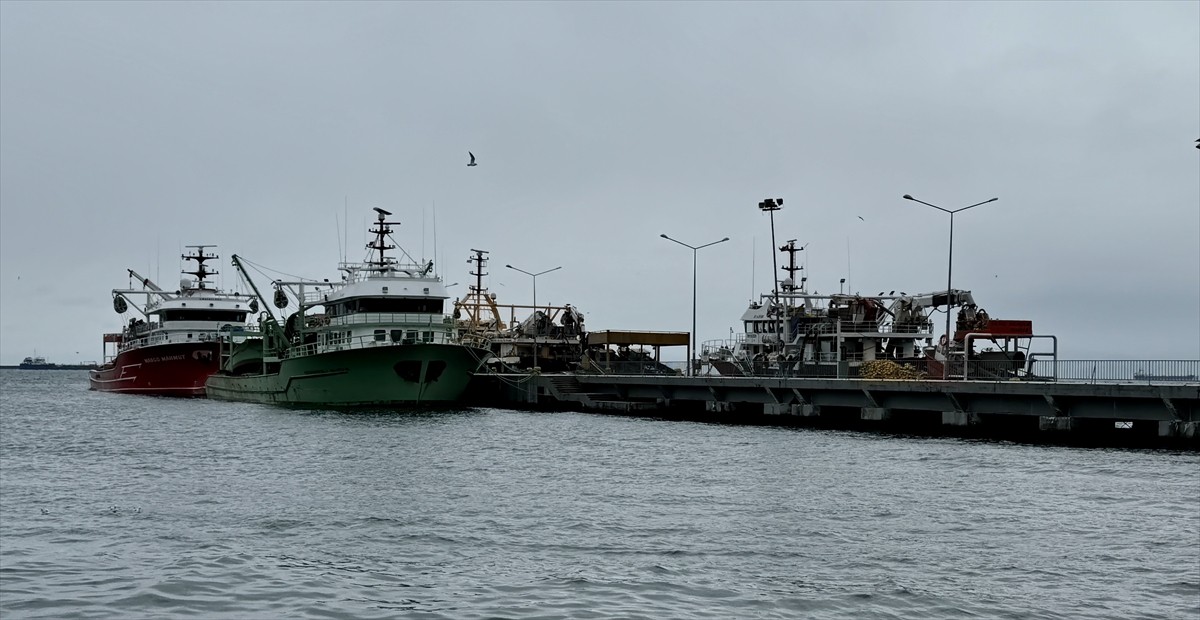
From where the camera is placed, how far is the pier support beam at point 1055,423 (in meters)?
36.9

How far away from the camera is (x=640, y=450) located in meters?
36.3

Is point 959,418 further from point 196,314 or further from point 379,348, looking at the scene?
point 196,314

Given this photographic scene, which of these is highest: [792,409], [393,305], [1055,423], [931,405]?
[393,305]

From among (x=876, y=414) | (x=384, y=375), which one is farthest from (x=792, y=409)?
(x=384, y=375)

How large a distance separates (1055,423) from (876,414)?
25.2 feet

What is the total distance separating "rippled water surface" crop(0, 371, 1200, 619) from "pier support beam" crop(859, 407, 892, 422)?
5835 millimetres

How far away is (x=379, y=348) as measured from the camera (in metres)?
57.5

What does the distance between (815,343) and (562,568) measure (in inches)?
1925

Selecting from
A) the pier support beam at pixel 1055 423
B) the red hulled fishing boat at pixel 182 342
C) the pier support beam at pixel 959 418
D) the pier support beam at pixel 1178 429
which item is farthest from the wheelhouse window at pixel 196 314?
the pier support beam at pixel 1178 429

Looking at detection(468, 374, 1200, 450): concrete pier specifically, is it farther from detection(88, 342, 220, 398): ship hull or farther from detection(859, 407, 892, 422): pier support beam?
detection(88, 342, 220, 398): ship hull

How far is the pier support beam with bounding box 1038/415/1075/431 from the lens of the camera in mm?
36875

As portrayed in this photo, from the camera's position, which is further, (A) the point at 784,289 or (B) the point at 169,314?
(B) the point at 169,314

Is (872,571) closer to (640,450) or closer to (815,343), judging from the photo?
(640,450)

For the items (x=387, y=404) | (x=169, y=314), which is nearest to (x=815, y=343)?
(x=387, y=404)
